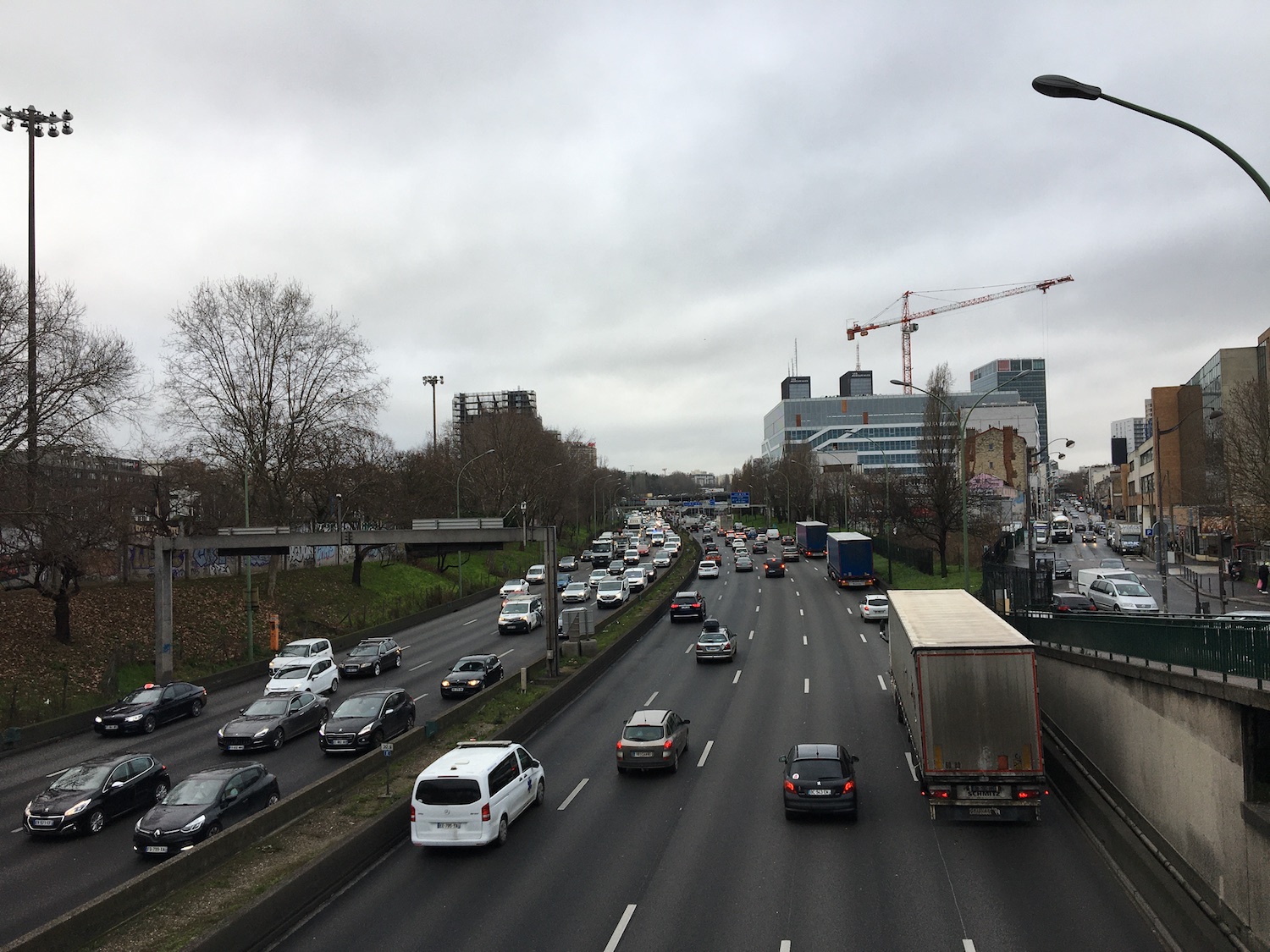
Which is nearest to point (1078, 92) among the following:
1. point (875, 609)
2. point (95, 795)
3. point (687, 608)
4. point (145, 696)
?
point (95, 795)

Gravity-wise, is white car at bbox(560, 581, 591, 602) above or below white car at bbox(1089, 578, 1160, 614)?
below

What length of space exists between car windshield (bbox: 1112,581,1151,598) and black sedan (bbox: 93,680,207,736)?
121 ft

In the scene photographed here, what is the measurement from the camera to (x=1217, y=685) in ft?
34.6

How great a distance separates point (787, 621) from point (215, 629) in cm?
2826

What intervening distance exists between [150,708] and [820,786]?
68.1ft

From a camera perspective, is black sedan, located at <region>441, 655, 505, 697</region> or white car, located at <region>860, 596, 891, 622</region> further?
white car, located at <region>860, 596, 891, 622</region>

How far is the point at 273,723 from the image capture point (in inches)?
910

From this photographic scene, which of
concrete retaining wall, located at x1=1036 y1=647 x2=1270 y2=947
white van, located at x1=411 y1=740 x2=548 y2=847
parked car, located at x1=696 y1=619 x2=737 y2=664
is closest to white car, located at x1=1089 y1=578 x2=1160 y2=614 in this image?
parked car, located at x1=696 y1=619 x2=737 y2=664

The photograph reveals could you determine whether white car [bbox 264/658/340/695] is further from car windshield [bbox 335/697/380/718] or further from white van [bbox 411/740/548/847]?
white van [bbox 411/740/548/847]

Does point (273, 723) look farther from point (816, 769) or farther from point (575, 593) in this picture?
point (575, 593)

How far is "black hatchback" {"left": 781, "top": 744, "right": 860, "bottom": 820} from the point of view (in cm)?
1598

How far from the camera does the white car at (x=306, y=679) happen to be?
2903 centimetres

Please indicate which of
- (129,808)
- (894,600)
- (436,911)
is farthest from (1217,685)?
(129,808)

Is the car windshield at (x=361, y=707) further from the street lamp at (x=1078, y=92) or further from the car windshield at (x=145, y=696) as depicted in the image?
the street lamp at (x=1078, y=92)
